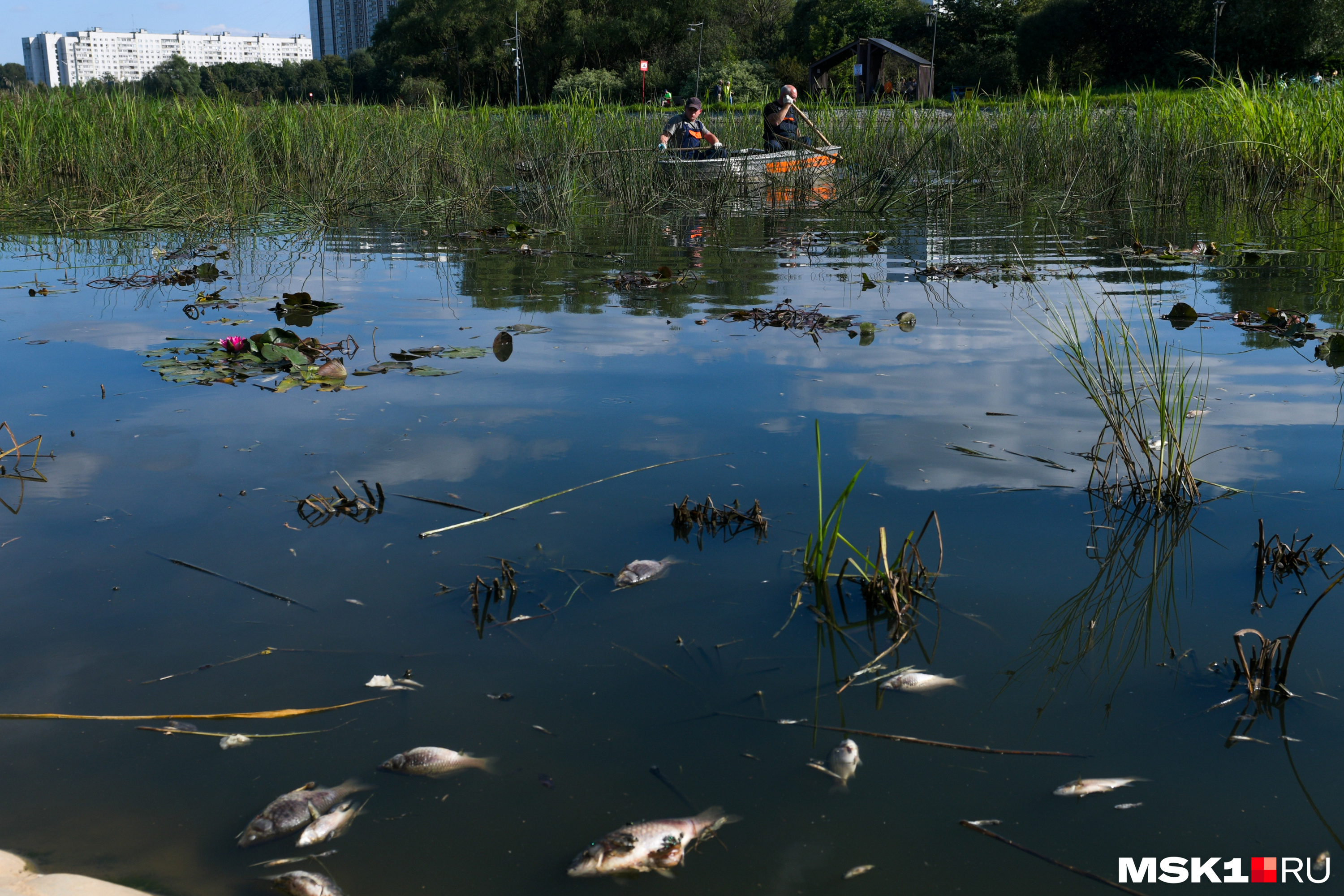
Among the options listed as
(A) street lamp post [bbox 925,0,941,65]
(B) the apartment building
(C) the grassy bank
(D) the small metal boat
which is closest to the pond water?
(C) the grassy bank

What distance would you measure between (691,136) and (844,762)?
1151cm

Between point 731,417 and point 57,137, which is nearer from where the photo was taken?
point 731,417

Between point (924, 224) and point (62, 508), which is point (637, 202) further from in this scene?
point (62, 508)

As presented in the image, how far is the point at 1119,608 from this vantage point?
7.07ft

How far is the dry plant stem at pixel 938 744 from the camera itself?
1.66 meters

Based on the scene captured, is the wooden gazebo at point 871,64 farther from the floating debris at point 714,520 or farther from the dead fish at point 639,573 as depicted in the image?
the dead fish at point 639,573

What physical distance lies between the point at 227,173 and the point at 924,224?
7.10 meters

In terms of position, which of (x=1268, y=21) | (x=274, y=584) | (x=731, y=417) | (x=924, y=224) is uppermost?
(x=1268, y=21)

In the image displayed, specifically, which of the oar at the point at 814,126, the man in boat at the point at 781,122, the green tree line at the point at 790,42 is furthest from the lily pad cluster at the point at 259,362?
the green tree line at the point at 790,42

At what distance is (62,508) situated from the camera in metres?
2.68

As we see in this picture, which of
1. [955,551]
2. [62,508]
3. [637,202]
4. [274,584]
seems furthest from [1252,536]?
[637,202]

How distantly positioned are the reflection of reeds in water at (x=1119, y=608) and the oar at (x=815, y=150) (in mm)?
8104


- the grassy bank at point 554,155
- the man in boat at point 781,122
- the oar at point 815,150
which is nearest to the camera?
the grassy bank at point 554,155

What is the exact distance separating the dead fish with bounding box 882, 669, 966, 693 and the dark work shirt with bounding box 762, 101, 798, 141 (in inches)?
462
